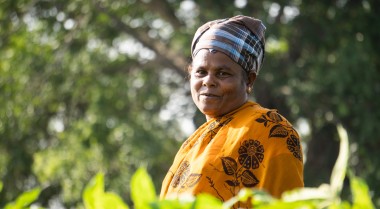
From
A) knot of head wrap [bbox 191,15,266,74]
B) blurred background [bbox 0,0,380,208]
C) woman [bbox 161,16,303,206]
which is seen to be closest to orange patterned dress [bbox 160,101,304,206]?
woman [bbox 161,16,303,206]

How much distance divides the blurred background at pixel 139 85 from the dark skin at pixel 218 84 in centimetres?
623

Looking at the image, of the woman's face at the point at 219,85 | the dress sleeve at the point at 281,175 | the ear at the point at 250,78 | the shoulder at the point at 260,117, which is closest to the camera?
the dress sleeve at the point at 281,175

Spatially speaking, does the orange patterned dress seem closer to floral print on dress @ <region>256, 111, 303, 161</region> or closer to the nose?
floral print on dress @ <region>256, 111, 303, 161</region>

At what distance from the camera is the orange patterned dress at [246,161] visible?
1907 mm

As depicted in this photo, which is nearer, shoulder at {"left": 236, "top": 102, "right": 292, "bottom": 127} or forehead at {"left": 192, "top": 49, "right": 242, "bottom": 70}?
shoulder at {"left": 236, "top": 102, "right": 292, "bottom": 127}

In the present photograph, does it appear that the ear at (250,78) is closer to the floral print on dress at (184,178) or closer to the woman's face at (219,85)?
the woman's face at (219,85)

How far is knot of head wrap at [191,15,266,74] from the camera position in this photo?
222 cm

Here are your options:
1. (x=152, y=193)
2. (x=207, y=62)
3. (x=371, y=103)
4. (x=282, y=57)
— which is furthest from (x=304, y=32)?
(x=152, y=193)

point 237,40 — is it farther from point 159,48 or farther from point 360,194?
point 159,48

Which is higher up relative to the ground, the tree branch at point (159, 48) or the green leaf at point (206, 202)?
the green leaf at point (206, 202)

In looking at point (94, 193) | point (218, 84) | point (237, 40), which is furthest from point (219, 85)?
point (94, 193)

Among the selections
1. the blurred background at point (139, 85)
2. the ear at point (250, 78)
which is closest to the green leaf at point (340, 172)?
the ear at point (250, 78)

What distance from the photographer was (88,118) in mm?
10008

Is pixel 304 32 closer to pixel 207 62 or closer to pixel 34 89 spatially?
pixel 34 89
